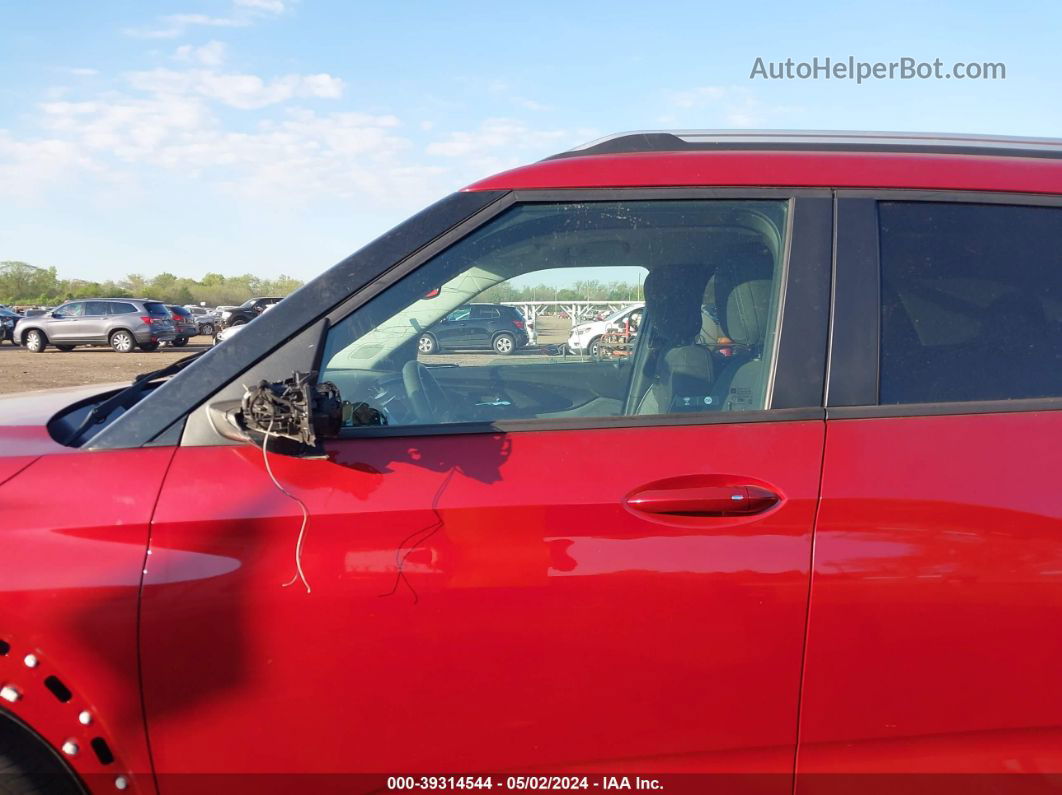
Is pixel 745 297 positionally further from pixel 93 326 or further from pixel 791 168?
pixel 93 326

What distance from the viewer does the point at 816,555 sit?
5.45ft

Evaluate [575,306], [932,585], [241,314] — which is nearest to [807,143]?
[575,306]

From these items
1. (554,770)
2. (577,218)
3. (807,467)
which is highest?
(577,218)

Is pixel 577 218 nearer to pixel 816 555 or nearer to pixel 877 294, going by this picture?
Answer: pixel 877 294

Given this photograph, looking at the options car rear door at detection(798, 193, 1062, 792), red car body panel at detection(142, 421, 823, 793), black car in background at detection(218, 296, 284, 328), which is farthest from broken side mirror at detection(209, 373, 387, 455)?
black car in background at detection(218, 296, 284, 328)

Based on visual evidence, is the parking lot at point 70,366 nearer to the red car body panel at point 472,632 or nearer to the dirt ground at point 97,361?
the dirt ground at point 97,361

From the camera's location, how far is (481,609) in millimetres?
1649

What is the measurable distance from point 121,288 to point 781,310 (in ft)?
300

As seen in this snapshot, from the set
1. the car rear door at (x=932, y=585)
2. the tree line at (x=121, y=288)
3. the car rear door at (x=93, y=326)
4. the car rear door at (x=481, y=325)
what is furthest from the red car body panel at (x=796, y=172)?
the tree line at (x=121, y=288)

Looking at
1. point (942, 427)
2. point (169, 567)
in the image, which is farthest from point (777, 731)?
point (169, 567)

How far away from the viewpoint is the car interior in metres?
1.91

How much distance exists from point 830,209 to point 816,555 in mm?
800

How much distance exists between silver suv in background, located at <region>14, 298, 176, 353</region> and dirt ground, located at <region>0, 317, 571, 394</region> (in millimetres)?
414

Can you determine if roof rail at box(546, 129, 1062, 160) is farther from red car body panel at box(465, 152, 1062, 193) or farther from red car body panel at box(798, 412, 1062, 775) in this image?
red car body panel at box(798, 412, 1062, 775)
